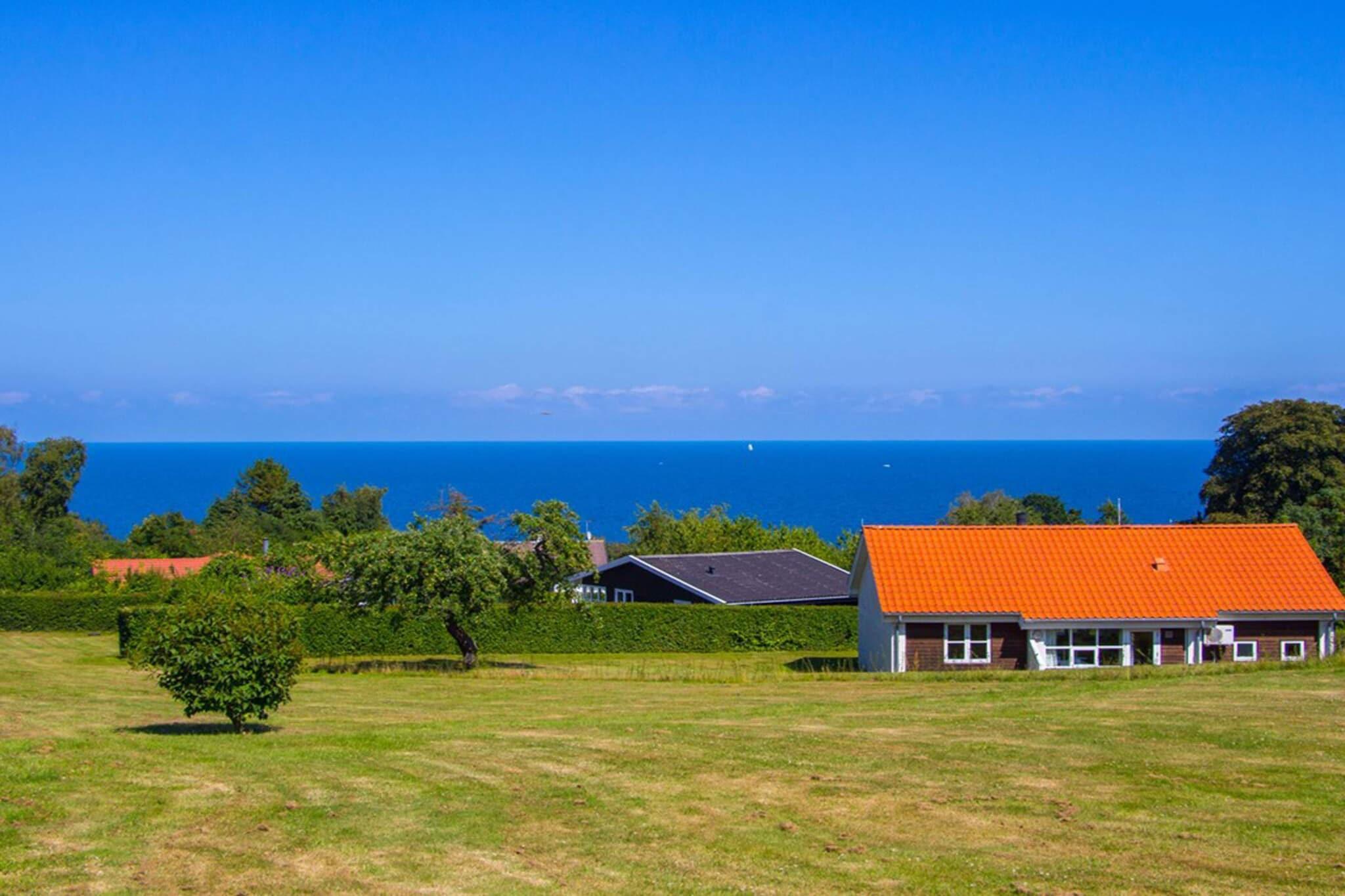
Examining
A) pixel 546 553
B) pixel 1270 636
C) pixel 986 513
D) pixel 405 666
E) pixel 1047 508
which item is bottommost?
pixel 405 666

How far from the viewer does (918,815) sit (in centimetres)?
1586

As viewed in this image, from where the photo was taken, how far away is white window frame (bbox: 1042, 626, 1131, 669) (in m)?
39.7

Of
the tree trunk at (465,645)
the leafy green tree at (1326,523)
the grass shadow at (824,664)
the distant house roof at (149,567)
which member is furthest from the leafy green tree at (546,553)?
the leafy green tree at (1326,523)

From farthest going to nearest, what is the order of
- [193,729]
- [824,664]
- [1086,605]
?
[824,664] < [1086,605] < [193,729]

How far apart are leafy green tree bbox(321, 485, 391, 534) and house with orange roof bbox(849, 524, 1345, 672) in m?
70.9

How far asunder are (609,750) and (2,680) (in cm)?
2123

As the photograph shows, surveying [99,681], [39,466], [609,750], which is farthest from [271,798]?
[39,466]

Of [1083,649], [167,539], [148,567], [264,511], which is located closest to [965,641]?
[1083,649]

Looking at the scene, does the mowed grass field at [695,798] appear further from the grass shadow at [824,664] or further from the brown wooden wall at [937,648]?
the grass shadow at [824,664]

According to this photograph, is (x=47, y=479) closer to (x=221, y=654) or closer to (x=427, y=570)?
(x=427, y=570)

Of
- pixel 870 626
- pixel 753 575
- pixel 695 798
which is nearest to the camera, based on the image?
pixel 695 798

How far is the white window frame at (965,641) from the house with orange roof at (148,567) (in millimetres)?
32399

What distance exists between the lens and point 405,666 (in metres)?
41.7

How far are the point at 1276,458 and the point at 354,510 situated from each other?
71.9 m
